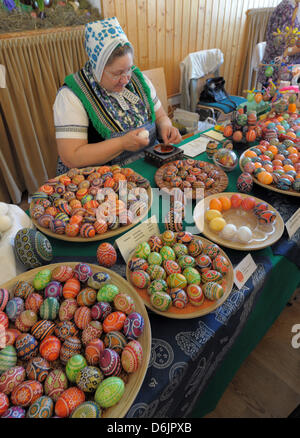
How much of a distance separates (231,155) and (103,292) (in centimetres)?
96

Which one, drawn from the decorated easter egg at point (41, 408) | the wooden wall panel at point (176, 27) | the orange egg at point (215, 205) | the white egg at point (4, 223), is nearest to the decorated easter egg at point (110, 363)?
the decorated easter egg at point (41, 408)

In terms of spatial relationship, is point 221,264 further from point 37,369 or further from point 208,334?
point 37,369

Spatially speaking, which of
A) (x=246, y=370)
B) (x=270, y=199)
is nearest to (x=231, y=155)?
(x=270, y=199)

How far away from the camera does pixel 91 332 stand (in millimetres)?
662

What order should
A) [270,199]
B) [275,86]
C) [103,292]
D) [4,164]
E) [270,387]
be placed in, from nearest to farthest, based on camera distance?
[103,292] < [270,199] < [270,387] < [275,86] < [4,164]

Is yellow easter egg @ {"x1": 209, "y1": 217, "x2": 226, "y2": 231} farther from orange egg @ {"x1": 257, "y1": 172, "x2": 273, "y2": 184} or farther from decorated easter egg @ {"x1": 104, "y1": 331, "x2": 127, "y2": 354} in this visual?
decorated easter egg @ {"x1": 104, "y1": 331, "x2": 127, "y2": 354}

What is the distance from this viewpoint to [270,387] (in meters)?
1.35

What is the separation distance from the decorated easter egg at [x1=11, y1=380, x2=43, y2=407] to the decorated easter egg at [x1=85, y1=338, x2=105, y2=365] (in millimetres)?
110

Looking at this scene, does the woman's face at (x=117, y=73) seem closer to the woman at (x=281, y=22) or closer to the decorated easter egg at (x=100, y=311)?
the decorated easter egg at (x=100, y=311)

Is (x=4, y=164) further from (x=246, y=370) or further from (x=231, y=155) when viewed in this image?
(x=246, y=370)

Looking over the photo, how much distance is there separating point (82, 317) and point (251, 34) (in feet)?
17.0

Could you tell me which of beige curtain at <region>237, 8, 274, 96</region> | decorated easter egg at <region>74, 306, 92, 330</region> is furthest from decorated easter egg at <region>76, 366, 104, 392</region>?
beige curtain at <region>237, 8, 274, 96</region>

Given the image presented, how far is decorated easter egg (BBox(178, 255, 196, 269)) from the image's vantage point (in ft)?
2.75
